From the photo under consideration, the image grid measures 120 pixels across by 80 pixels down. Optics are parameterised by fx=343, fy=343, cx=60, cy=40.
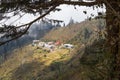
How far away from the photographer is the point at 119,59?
7.36m

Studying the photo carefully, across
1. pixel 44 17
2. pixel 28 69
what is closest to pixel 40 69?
pixel 28 69

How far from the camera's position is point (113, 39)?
753cm

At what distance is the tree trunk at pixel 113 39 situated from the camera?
7.10 meters

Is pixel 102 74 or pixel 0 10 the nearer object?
pixel 102 74

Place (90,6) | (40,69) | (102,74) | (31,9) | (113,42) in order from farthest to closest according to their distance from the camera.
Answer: (40,69), (31,9), (90,6), (113,42), (102,74)

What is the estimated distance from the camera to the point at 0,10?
28.7 feet

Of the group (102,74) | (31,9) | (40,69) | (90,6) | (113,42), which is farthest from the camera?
(40,69)

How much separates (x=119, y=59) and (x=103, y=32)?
2.22 feet

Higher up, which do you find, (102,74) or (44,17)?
(44,17)

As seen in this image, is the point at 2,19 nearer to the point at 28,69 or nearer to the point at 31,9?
the point at 31,9

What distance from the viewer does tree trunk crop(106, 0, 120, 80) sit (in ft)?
23.3

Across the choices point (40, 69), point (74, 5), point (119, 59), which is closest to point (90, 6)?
point (74, 5)

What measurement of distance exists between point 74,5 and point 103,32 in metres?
1.49

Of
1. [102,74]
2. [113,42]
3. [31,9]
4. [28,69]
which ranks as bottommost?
[28,69]
